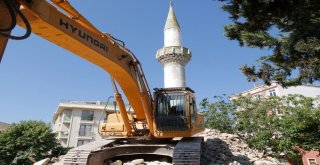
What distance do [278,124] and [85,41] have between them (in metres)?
20.0

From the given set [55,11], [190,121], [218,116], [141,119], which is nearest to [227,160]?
[190,121]

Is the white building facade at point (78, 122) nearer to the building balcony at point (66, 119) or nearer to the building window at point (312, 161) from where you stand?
the building balcony at point (66, 119)

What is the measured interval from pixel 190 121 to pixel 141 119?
2224 mm

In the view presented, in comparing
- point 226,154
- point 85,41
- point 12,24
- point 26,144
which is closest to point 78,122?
point 26,144

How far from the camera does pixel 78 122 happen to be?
41219 mm

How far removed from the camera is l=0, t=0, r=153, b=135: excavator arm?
Answer: 539cm

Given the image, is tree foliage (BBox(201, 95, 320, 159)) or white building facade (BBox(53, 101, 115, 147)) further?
white building facade (BBox(53, 101, 115, 147))

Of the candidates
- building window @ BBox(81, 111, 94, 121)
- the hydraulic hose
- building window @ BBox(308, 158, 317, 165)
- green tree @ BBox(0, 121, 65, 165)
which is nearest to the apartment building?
building window @ BBox(81, 111, 94, 121)

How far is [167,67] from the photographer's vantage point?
27.3 m

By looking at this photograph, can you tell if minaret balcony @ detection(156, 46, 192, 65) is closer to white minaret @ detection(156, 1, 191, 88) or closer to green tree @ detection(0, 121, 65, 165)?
white minaret @ detection(156, 1, 191, 88)

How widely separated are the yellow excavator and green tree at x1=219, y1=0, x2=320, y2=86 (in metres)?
3.61

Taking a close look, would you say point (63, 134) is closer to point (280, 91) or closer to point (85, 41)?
point (280, 91)

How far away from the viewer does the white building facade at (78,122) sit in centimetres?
4012

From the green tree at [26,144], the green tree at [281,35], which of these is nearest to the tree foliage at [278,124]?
the green tree at [281,35]
